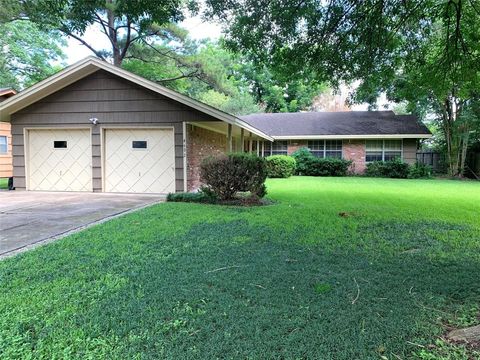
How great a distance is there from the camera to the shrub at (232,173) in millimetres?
8320

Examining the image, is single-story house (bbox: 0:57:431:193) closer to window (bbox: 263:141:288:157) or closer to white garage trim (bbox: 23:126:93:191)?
white garage trim (bbox: 23:126:93:191)

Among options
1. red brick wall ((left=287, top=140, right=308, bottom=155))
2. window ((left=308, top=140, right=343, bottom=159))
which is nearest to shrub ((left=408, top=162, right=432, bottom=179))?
window ((left=308, top=140, right=343, bottom=159))

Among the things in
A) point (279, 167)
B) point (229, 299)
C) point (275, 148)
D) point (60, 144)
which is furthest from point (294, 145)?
point (229, 299)

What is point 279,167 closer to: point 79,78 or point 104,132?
point 104,132

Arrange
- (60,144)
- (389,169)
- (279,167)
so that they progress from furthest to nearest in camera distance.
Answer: (389,169) < (279,167) < (60,144)

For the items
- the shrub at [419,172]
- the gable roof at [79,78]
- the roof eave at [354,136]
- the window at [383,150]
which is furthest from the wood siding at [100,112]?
the window at [383,150]

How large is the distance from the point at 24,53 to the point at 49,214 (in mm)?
22894

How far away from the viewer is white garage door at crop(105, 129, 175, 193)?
10789 mm

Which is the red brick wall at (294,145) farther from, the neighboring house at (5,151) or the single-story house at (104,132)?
the neighboring house at (5,151)

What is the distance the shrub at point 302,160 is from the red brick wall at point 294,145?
1.11 m

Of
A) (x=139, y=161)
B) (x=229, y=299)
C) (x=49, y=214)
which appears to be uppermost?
(x=139, y=161)

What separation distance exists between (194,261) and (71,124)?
29.2 feet

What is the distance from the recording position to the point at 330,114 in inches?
955

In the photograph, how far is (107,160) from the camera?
1105 cm
